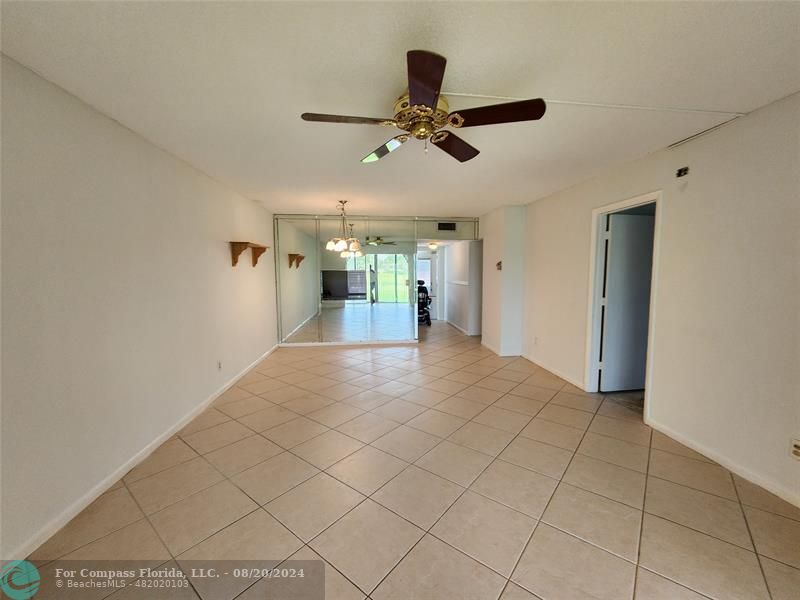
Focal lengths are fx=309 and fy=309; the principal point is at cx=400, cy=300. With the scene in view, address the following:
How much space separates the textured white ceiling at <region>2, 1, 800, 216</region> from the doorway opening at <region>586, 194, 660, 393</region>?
105 cm

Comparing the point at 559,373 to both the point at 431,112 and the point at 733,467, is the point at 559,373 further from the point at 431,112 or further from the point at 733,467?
the point at 431,112

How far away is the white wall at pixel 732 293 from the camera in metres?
1.94

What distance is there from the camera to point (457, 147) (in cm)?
206

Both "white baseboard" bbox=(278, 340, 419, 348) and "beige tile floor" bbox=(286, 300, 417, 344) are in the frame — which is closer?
"white baseboard" bbox=(278, 340, 419, 348)

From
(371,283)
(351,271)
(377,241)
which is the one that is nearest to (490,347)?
(377,241)

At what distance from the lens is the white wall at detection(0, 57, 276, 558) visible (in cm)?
154

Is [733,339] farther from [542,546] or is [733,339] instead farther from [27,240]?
[27,240]

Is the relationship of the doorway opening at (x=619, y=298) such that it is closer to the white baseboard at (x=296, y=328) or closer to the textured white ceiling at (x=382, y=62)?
the textured white ceiling at (x=382, y=62)

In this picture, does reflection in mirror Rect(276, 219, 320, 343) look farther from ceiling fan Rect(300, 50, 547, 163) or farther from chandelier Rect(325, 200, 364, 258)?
ceiling fan Rect(300, 50, 547, 163)

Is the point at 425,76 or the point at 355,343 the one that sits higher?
the point at 425,76

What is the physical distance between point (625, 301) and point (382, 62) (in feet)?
11.9

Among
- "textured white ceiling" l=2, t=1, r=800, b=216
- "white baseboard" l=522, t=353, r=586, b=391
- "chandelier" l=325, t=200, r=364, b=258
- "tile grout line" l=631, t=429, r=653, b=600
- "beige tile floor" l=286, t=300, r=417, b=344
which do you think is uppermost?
"textured white ceiling" l=2, t=1, r=800, b=216

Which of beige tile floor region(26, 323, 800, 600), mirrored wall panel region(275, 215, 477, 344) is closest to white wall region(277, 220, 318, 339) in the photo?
mirrored wall panel region(275, 215, 477, 344)

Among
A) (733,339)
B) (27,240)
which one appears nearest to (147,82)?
(27,240)
